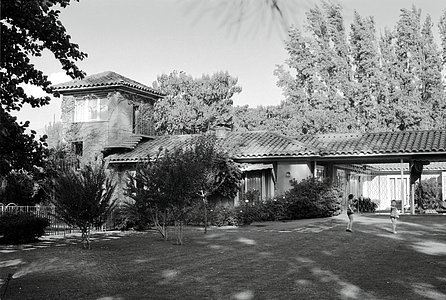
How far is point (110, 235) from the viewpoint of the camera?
67.4 feet

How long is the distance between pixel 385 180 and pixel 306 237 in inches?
915

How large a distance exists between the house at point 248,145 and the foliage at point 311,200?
1492 mm

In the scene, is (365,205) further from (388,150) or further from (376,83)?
(376,83)

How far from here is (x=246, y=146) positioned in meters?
29.3

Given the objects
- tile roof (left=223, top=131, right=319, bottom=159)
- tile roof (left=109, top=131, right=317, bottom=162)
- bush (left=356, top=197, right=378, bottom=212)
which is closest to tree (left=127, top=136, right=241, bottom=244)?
tile roof (left=109, top=131, right=317, bottom=162)

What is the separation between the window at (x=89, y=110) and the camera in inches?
1216

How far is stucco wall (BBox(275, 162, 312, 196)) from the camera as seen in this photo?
1079 inches

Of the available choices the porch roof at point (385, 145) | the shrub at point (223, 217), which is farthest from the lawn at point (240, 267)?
the porch roof at point (385, 145)

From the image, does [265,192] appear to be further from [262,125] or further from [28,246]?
[262,125]

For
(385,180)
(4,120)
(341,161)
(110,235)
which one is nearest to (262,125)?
(385,180)

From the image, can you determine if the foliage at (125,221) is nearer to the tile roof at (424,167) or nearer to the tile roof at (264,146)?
the tile roof at (264,146)

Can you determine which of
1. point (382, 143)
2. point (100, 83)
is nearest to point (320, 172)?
point (382, 143)

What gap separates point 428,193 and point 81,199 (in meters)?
23.5

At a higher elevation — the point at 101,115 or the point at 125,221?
the point at 101,115
